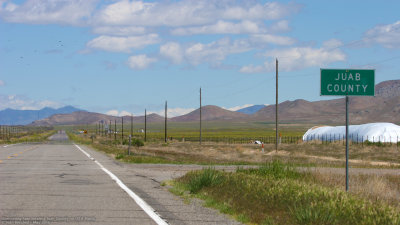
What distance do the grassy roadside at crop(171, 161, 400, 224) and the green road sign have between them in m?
2.53

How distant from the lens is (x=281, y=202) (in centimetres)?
1108

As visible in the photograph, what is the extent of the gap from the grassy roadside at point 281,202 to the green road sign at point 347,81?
99.6 inches

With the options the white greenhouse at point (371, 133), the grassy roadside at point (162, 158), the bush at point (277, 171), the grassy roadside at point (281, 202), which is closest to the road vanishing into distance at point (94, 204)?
the grassy roadside at point (281, 202)

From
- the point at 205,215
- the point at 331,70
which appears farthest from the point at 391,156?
the point at 205,215

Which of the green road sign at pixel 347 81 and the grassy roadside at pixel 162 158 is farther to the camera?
the grassy roadside at pixel 162 158

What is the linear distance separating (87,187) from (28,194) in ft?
8.24

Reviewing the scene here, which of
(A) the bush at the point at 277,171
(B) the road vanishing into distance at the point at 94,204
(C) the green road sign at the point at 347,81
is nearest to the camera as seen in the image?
(B) the road vanishing into distance at the point at 94,204

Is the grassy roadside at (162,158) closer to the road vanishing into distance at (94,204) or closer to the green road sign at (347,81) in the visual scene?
the road vanishing into distance at (94,204)

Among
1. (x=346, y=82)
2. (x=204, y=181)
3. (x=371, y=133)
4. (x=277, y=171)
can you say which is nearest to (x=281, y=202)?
(x=346, y=82)

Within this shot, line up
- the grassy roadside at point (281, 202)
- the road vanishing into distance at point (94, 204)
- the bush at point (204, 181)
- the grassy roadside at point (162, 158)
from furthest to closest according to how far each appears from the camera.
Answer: the grassy roadside at point (162, 158) < the bush at point (204, 181) < the road vanishing into distance at point (94, 204) < the grassy roadside at point (281, 202)

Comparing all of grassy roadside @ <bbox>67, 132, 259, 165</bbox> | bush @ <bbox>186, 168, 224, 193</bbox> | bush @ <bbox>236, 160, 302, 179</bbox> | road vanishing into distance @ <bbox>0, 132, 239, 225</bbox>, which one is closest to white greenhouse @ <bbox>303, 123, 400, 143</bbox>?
grassy roadside @ <bbox>67, 132, 259, 165</bbox>

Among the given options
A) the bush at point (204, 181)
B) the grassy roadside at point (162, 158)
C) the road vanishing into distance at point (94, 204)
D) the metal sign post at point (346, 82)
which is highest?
the metal sign post at point (346, 82)

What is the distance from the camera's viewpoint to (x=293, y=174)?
17.6m

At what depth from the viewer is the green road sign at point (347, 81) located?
13.6m
